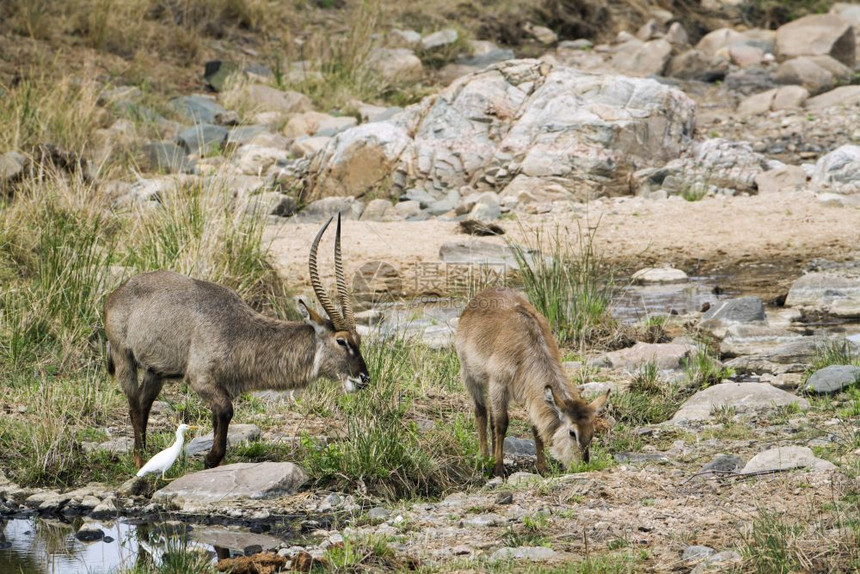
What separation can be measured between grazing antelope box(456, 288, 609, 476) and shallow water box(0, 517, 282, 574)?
176cm

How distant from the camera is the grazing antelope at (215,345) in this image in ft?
23.8

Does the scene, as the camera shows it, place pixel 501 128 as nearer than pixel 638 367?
No

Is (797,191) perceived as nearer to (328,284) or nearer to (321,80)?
(328,284)

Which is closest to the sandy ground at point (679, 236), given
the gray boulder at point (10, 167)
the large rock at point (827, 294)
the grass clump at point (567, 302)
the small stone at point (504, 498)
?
the large rock at point (827, 294)

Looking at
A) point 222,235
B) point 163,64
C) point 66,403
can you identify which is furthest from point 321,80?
point 66,403

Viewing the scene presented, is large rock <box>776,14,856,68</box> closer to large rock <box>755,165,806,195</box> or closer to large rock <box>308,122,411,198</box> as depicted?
large rock <box>755,165,806,195</box>

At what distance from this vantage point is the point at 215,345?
23.8 ft

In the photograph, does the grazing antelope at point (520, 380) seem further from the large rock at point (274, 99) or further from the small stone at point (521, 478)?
the large rock at point (274, 99)

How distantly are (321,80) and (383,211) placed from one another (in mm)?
6811

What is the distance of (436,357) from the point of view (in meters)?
9.79

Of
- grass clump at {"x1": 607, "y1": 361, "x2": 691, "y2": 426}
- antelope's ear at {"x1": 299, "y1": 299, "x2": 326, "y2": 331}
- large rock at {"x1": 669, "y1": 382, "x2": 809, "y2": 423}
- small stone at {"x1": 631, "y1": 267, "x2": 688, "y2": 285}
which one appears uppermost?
antelope's ear at {"x1": 299, "y1": 299, "x2": 326, "y2": 331}

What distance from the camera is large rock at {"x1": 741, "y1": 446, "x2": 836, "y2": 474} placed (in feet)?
21.4

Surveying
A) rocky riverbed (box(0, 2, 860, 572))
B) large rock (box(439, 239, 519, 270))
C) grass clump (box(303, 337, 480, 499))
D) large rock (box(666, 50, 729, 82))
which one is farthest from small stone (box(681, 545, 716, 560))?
large rock (box(666, 50, 729, 82))

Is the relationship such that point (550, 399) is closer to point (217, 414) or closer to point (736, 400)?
point (217, 414)
